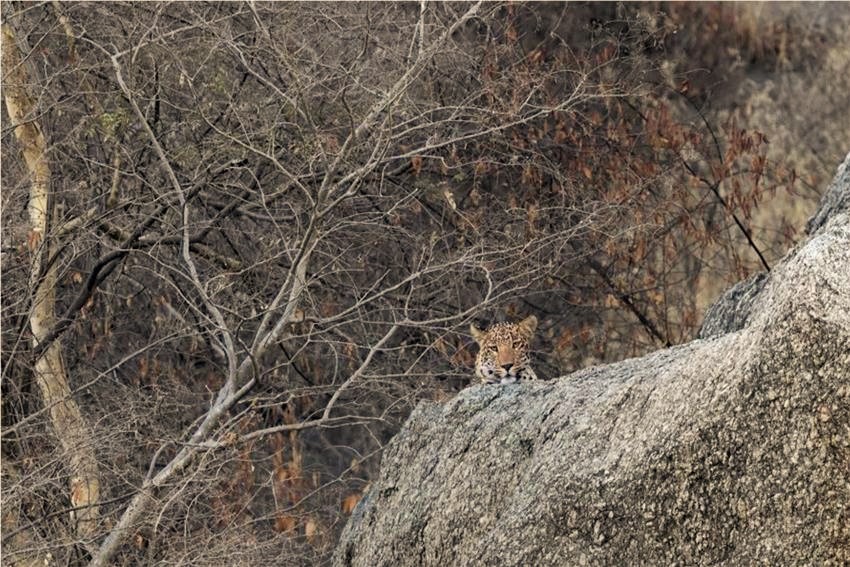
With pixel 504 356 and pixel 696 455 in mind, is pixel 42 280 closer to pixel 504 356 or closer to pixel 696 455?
pixel 504 356

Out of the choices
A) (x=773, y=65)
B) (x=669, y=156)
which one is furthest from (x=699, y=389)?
(x=773, y=65)

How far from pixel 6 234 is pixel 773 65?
484 inches

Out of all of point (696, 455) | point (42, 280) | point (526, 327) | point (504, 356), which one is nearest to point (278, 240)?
point (42, 280)

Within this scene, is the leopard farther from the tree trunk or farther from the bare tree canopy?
the tree trunk

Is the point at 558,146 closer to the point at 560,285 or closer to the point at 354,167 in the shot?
the point at 560,285

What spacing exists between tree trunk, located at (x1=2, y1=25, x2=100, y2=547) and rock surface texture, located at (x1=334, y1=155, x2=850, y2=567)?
5.65 metres

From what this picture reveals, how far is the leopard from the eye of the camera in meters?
9.73

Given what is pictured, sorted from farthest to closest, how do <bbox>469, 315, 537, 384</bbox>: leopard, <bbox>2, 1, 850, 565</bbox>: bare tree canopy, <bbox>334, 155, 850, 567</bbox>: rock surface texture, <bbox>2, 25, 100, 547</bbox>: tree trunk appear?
<bbox>2, 25, 100, 547</bbox>: tree trunk → <bbox>2, 1, 850, 565</bbox>: bare tree canopy → <bbox>469, 315, 537, 384</bbox>: leopard → <bbox>334, 155, 850, 567</bbox>: rock surface texture

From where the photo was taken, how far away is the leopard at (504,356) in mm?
9734

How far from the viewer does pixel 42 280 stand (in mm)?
12750

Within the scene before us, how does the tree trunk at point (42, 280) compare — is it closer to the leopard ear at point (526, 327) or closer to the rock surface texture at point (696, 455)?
the leopard ear at point (526, 327)

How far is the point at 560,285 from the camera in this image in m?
15.8

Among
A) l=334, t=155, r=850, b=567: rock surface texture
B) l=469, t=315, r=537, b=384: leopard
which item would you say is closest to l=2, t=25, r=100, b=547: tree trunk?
l=469, t=315, r=537, b=384: leopard

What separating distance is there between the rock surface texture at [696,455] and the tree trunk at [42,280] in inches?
222
